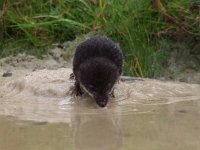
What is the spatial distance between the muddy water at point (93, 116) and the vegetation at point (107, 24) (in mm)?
494

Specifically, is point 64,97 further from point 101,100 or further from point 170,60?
point 170,60

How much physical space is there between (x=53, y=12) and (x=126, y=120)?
8.39ft

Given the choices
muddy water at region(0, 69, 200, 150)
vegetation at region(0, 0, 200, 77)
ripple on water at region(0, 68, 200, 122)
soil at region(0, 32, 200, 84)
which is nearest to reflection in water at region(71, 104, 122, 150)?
muddy water at region(0, 69, 200, 150)

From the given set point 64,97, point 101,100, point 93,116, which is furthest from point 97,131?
point 64,97

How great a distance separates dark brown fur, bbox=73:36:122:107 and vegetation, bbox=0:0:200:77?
1.00 metres

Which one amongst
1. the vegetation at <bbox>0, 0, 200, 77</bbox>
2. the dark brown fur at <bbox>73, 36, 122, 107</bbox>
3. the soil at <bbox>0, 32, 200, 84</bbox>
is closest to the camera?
the dark brown fur at <bbox>73, 36, 122, 107</bbox>

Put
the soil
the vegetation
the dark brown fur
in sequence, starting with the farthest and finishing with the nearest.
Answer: the soil, the vegetation, the dark brown fur

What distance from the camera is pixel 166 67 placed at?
629 centimetres

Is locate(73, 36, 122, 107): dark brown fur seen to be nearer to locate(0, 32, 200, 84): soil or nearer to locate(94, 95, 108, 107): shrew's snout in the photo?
locate(94, 95, 108, 107): shrew's snout

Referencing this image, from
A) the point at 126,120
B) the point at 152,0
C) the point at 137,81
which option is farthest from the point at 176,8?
the point at 126,120

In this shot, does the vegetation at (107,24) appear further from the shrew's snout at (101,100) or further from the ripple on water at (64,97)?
the shrew's snout at (101,100)

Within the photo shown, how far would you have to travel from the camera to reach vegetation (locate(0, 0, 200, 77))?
6.12 meters

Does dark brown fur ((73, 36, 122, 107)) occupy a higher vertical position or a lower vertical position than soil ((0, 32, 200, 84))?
higher

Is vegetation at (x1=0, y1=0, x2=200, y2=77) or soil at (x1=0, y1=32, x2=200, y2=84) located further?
soil at (x1=0, y1=32, x2=200, y2=84)
